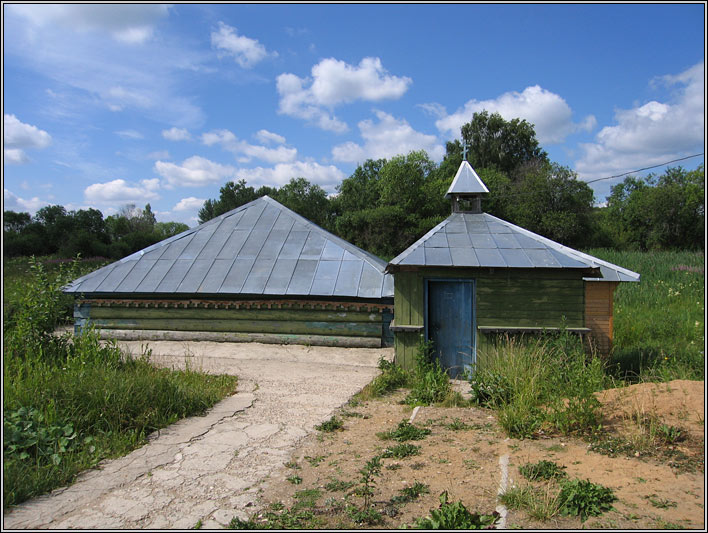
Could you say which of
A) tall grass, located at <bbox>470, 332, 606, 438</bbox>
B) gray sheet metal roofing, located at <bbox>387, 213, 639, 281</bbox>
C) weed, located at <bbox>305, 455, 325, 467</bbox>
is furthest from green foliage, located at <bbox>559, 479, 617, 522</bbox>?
gray sheet metal roofing, located at <bbox>387, 213, 639, 281</bbox>

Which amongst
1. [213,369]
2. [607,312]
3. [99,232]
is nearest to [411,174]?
[99,232]

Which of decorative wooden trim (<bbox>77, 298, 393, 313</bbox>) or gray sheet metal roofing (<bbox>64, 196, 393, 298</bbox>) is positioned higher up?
gray sheet metal roofing (<bbox>64, 196, 393, 298</bbox>)

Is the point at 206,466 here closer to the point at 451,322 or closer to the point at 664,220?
the point at 451,322

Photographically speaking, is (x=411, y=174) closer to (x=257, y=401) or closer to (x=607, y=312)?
(x=607, y=312)

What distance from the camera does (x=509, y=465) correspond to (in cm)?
448

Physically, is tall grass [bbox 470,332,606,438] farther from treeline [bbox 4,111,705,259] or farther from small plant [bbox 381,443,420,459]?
treeline [bbox 4,111,705,259]

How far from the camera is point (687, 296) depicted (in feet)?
41.1

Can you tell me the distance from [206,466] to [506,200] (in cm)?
3014

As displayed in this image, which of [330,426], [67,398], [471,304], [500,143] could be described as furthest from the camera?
[500,143]

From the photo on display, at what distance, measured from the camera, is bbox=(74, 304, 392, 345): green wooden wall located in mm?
11680

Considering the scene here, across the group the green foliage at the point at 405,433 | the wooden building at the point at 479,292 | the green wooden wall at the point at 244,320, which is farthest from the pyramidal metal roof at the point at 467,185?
the green foliage at the point at 405,433

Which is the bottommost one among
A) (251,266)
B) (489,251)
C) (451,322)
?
(451,322)

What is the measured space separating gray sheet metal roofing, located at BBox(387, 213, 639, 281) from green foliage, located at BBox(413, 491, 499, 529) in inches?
214

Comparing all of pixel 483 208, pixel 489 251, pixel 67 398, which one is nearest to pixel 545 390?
pixel 489 251
